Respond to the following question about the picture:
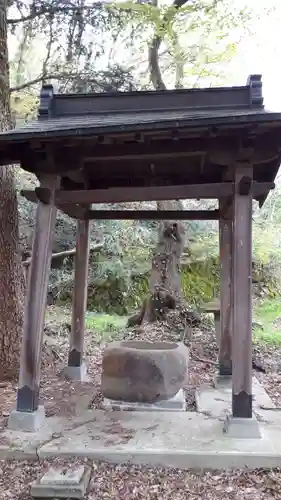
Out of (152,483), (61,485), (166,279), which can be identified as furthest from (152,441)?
(166,279)

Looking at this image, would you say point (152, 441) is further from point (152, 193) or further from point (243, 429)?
point (152, 193)

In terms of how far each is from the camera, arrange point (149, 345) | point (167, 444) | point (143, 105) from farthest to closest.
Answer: point (149, 345)
point (143, 105)
point (167, 444)

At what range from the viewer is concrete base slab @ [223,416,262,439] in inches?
148

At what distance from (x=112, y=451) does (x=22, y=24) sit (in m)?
6.02

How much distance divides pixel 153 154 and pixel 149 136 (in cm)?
41

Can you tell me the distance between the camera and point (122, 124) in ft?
11.9

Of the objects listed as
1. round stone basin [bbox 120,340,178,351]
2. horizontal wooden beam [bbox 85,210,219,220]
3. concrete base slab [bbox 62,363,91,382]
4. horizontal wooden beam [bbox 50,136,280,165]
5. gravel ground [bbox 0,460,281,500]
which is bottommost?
gravel ground [bbox 0,460,281,500]

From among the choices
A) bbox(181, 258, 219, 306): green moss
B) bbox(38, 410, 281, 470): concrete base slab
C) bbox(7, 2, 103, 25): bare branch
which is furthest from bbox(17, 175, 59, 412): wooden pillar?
bbox(181, 258, 219, 306): green moss

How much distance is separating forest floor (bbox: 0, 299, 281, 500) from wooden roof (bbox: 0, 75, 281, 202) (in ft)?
8.15

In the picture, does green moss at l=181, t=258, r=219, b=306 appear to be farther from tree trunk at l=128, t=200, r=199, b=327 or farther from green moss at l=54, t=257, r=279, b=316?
tree trunk at l=128, t=200, r=199, b=327

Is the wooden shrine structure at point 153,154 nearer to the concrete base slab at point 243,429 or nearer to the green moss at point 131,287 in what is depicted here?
the concrete base slab at point 243,429

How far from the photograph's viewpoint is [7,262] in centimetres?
536

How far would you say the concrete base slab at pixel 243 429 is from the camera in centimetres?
375

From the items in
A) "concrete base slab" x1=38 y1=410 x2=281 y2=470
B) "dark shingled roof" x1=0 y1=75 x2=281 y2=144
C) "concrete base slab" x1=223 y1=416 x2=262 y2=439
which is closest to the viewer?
"concrete base slab" x1=38 y1=410 x2=281 y2=470
